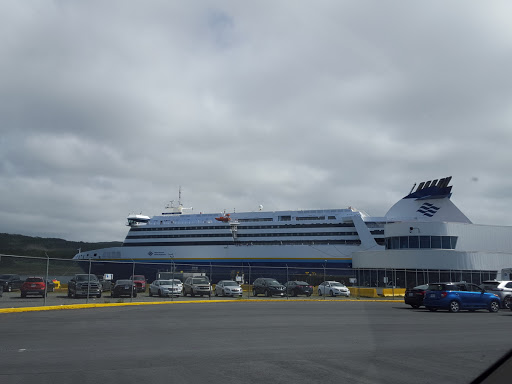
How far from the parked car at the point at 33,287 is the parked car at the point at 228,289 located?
12087 millimetres

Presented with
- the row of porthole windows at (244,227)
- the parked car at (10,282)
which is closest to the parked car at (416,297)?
the parked car at (10,282)

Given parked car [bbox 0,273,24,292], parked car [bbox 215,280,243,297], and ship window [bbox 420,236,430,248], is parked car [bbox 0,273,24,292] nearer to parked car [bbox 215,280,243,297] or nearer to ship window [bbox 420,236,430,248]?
parked car [bbox 215,280,243,297]

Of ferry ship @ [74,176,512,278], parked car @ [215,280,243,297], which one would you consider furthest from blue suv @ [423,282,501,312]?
A: ferry ship @ [74,176,512,278]

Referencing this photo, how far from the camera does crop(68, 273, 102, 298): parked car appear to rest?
23.3 metres

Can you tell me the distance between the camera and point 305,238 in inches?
2566

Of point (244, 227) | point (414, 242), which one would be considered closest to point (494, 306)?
point (414, 242)

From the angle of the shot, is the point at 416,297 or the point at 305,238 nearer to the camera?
the point at 416,297

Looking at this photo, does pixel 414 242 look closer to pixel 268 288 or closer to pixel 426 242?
pixel 426 242

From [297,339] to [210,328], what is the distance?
301cm

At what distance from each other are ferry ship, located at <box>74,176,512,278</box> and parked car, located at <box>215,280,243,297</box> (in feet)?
65.7

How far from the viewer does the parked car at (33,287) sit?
22.5 meters

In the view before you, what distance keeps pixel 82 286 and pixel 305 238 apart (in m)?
44.6

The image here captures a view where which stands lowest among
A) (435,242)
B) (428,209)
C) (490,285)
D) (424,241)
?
(490,285)

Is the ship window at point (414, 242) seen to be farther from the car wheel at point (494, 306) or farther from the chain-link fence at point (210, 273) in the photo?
the car wheel at point (494, 306)
